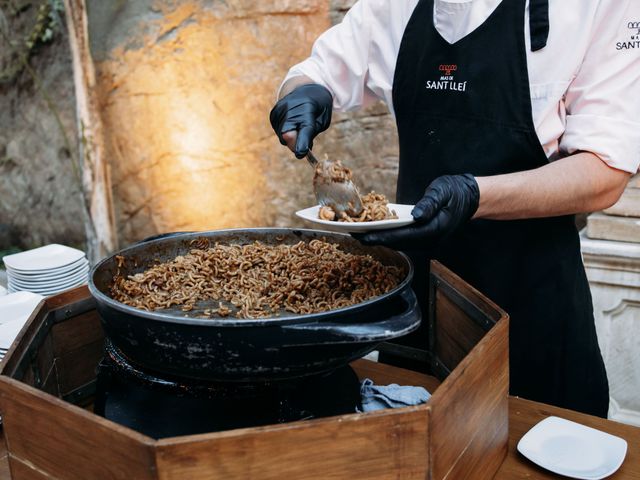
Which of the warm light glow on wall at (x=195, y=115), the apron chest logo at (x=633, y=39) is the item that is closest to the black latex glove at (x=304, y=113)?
the apron chest logo at (x=633, y=39)

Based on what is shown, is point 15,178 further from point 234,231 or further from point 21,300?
point 234,231

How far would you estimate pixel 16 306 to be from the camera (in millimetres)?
2283

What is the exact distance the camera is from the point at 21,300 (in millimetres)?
2354

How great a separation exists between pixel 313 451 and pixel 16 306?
162 cm

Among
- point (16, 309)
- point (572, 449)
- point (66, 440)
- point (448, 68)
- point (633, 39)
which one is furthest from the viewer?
point (16, 309)

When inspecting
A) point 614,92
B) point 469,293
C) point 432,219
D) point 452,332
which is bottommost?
point 452,332

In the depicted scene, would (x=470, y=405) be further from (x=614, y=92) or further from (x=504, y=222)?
(x=614, y=92)

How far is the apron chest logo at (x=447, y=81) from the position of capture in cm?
208

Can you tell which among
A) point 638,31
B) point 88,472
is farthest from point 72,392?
point 638,31

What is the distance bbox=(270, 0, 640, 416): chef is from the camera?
5.97 feet

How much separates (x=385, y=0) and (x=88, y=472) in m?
1.91

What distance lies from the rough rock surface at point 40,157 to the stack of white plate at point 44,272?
3.19 metres

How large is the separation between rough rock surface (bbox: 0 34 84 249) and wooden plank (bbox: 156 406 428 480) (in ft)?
17.1

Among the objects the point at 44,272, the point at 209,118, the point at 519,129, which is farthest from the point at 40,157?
the point at 519,129
